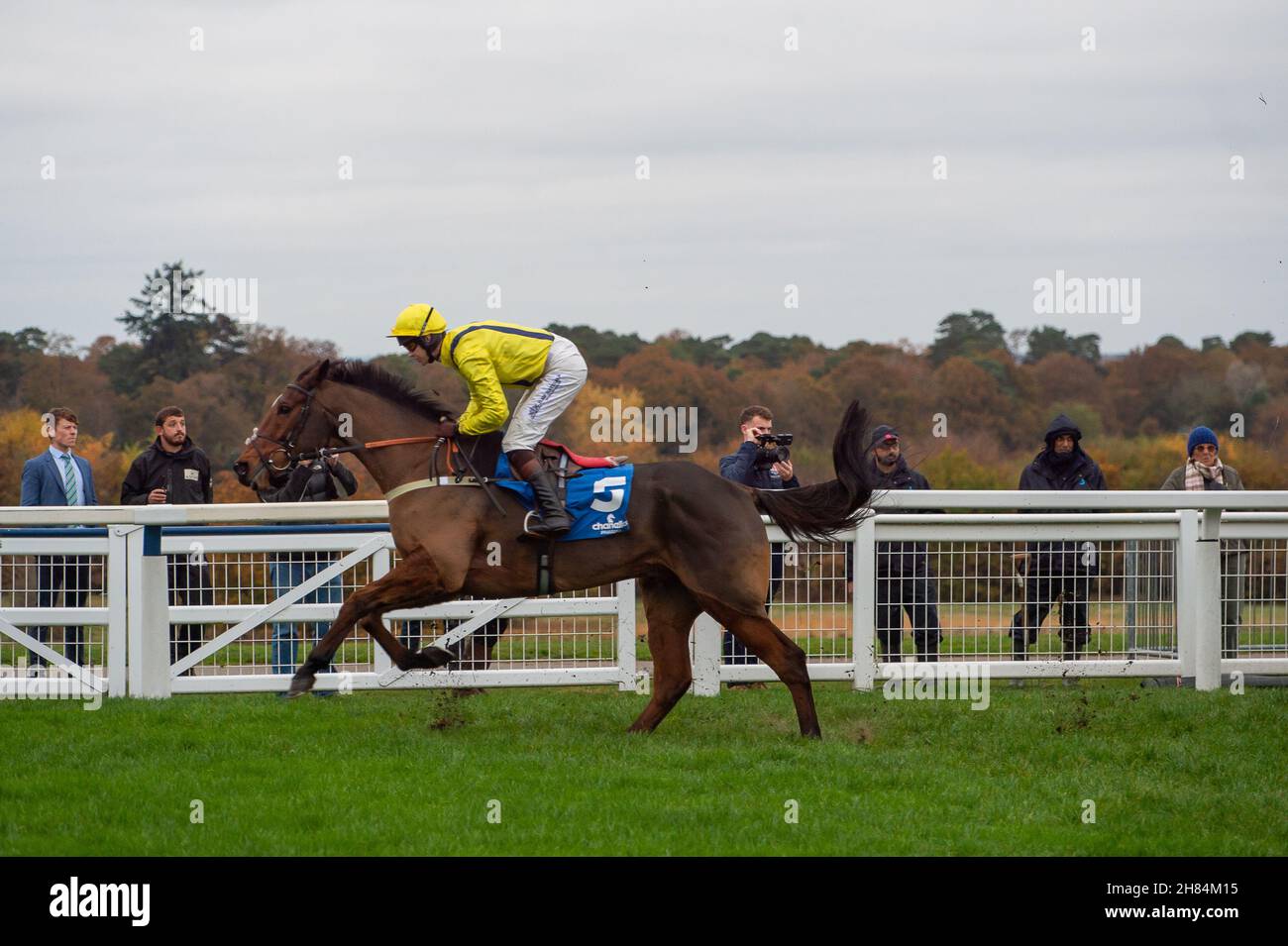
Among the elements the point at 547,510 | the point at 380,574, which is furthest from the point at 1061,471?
the point at 380,574

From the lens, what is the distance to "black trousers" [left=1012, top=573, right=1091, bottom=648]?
9.03 metres

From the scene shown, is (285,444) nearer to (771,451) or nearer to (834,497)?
(834,497)

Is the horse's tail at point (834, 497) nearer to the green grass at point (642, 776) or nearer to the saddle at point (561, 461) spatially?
the saddle at point (561, 461)

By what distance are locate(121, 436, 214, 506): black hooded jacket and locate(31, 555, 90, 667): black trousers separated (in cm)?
102

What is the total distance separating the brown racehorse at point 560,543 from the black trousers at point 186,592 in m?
1.50

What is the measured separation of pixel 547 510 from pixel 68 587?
3.21 metres

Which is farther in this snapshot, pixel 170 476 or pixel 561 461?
pixel 170 476

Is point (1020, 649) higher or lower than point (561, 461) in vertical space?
lower

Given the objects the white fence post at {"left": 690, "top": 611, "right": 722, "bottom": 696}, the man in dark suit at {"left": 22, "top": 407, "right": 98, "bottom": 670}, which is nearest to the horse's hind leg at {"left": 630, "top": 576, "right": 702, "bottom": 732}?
the white fence post at {"left": 690, "top": 611, "right": 722, "bottom": 696}

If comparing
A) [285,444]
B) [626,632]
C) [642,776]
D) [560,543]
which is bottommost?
[642,776]

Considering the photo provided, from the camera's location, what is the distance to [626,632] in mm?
8977
